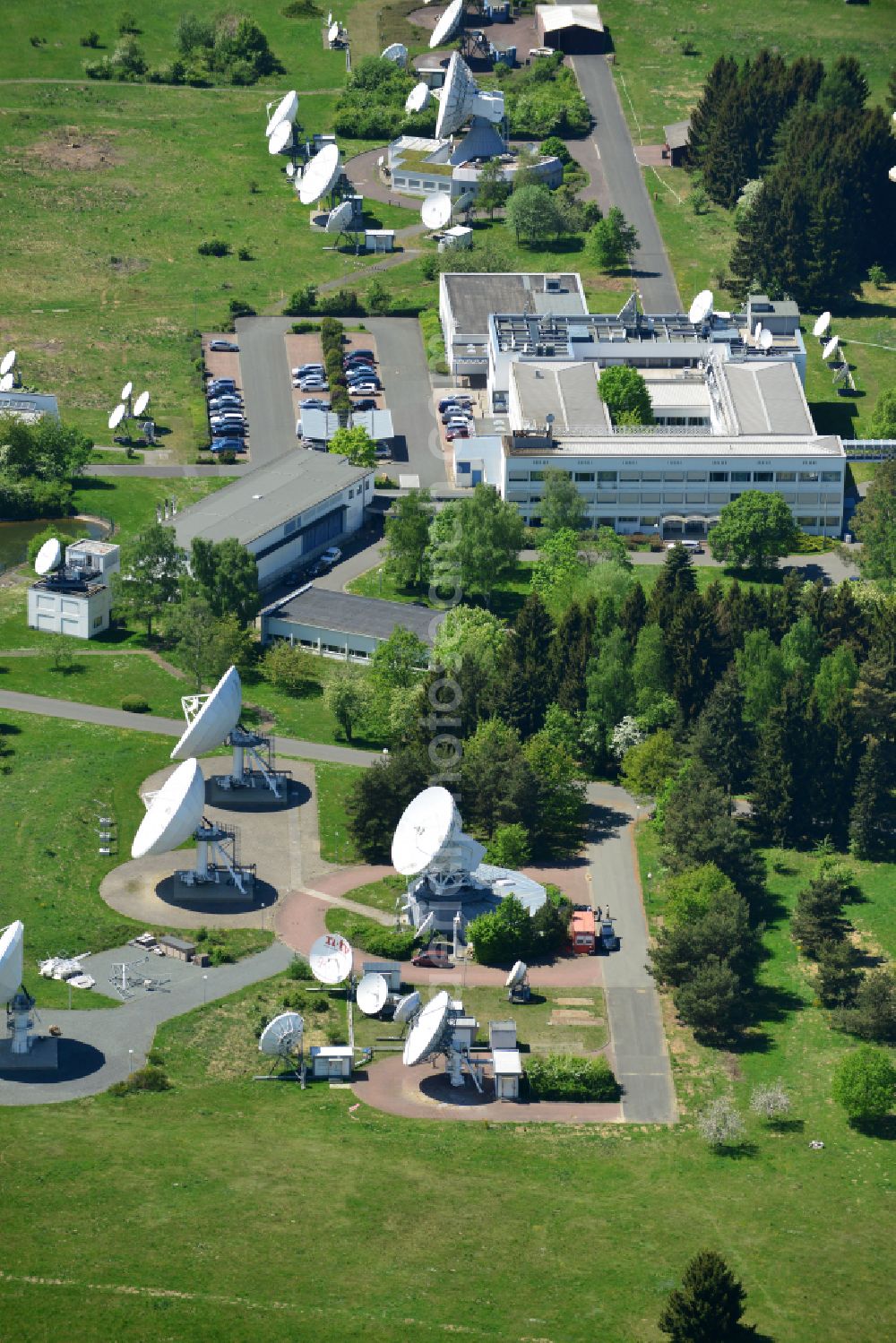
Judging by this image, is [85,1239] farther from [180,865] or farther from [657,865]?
[657,865]

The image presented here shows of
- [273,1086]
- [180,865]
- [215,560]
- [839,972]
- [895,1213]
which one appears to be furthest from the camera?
[215,560]

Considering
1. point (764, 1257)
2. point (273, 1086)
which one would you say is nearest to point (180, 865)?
point (273, 1086)

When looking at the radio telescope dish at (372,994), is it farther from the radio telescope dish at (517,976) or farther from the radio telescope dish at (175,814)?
the radio telescope dish at (175,814)

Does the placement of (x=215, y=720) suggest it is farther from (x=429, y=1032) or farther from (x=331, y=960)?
(x=429, y=1032)

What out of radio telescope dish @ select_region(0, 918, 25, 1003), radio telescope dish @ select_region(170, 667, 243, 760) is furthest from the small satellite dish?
radio telescope dish @ select_region(0, 918, 25, 1003)

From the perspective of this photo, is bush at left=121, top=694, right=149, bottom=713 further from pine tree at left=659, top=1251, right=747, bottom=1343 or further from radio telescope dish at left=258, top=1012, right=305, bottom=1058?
pine tree at left=659, top=1251, right=747, bottom=1343

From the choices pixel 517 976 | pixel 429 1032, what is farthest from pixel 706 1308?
pixel 517 976
